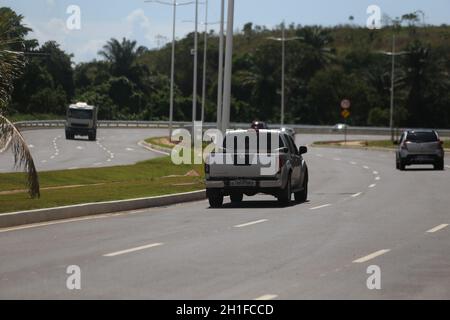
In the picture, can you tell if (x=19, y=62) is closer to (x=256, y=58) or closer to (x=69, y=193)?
(x=69, y=193)

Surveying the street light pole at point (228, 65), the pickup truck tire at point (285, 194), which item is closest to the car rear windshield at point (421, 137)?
the street light pole at point (228, 65)

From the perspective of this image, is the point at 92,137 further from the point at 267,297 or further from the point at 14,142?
the point at 267,297

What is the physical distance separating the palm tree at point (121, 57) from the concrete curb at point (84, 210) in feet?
342

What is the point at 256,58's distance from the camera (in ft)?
461

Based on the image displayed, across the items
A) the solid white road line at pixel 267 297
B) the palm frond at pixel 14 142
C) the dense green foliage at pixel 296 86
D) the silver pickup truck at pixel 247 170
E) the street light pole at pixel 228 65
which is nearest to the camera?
the solid white road line at pixel 267 297

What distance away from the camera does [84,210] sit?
2312 cm

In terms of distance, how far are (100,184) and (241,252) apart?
1886 centimetres

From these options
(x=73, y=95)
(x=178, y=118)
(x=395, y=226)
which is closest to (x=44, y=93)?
(x=73, y=95)

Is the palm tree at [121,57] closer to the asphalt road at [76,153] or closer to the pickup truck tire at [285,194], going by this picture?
the asphalt road at [76,153]

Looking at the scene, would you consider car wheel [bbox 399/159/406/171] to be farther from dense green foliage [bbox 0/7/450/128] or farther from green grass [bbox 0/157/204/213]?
dense green foliage [bbox 0/7/450/128]

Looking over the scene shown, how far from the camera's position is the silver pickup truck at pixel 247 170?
1024 inches

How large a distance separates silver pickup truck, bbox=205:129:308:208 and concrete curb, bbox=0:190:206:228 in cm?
155

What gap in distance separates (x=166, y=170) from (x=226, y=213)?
20009 mm

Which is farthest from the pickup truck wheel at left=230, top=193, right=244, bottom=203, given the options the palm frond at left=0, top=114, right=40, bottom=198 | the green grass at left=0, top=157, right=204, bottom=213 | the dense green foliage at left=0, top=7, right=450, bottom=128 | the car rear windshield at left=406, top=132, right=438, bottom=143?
the dense green foliage at left=0, top=7, right=450, bottom=128
